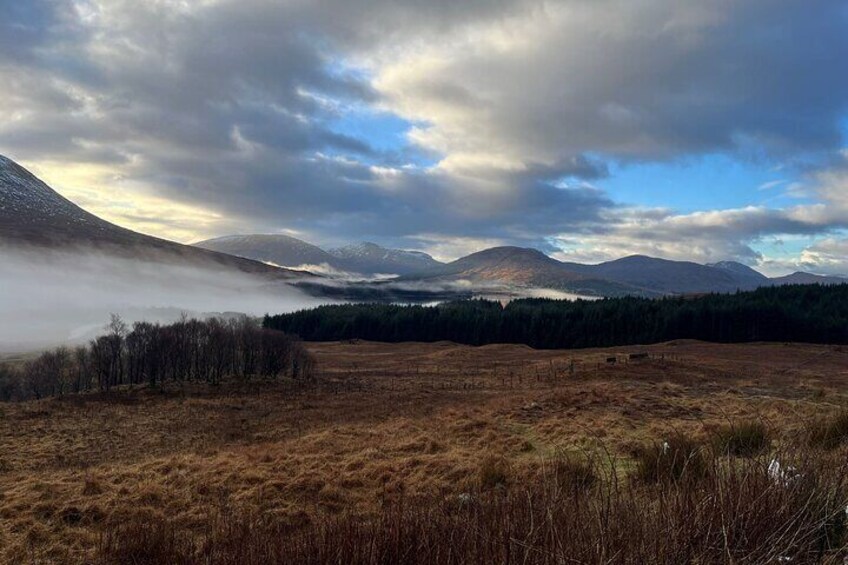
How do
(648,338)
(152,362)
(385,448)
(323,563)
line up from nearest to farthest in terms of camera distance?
1. (323,563)
2. (385,448)
3. (152,362)
4. (648,338)

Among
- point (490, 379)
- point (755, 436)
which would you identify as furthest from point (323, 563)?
point (490, 379)

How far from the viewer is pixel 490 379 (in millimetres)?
52500

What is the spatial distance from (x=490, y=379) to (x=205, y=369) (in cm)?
3780

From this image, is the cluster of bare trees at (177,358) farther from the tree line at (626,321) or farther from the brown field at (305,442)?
the tree line at (626,321)

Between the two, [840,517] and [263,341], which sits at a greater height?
[840,517]

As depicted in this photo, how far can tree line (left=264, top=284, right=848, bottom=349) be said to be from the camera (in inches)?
3600

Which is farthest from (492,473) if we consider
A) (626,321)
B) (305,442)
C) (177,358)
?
(626,321)

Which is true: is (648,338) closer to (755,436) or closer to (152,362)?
(152,362)

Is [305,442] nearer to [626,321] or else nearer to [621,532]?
[621,532]

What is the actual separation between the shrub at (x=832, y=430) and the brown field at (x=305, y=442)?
252 mm

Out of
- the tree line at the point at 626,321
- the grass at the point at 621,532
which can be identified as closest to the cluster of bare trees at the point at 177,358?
the tree line at the point at 626,321

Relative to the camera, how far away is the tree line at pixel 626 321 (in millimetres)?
91438

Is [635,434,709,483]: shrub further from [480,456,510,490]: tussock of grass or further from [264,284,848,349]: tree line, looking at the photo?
[264,284,848,349]: tree line

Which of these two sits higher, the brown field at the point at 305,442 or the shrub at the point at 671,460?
the shrub at the point at 671,460
